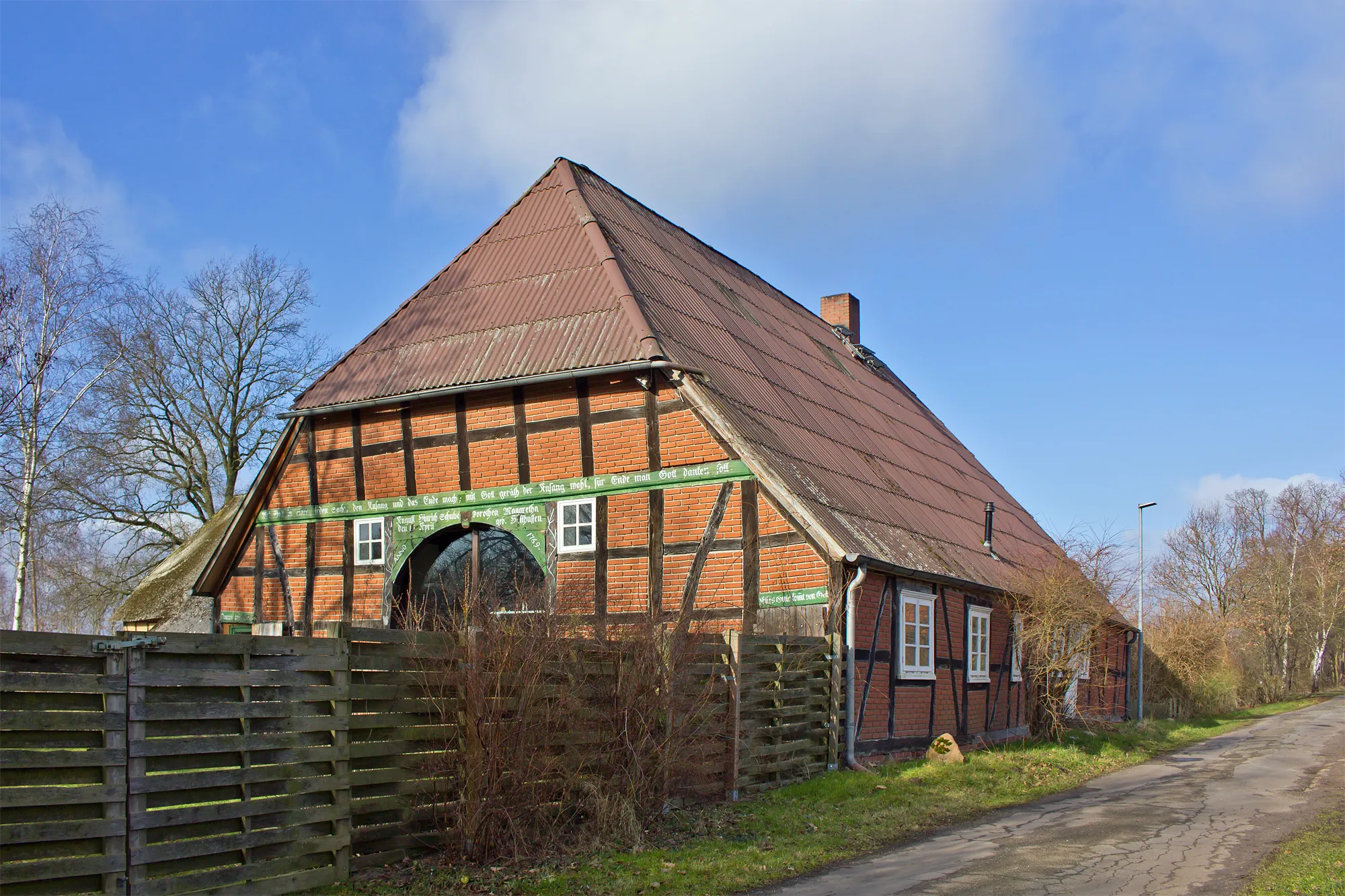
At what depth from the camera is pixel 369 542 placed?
17719mm

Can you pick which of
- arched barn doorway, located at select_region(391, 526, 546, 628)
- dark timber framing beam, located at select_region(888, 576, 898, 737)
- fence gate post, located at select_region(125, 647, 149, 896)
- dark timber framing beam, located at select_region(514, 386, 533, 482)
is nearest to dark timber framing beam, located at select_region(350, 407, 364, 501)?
arched barn doorway, located at select_region(391, 526, 546, 628)

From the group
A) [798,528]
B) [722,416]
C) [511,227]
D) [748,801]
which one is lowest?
[748,801]

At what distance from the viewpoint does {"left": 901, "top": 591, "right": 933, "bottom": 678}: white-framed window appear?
15617 mm

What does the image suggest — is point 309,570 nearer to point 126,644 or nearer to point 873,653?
point 873,653

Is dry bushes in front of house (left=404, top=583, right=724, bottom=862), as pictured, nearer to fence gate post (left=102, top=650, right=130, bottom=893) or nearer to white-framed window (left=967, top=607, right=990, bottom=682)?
fence gate post (left=102, top=650, right=130, bottom=893)

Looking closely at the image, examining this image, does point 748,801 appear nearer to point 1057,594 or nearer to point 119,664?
point 119,664

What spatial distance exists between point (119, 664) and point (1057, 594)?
14.8m

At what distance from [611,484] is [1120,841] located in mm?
8062

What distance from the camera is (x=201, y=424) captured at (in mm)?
32875

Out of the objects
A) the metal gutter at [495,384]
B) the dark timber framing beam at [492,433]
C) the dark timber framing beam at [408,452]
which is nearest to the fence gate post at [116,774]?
the metal gutter at [495,384]

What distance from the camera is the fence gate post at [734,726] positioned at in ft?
36.5

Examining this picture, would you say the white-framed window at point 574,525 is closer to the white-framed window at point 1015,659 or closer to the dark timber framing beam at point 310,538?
the dark timber framing beam at point 310,538

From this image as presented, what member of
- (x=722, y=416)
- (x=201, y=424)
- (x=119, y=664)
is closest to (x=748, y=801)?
(x=722, y=416)

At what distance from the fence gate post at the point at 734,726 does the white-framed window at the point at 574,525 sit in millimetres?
4835
